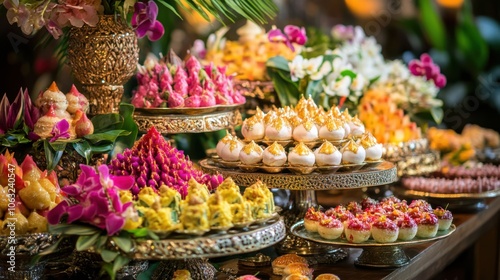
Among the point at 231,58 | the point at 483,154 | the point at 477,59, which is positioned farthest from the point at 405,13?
the point at 231,58

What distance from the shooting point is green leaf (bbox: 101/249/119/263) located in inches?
63.4

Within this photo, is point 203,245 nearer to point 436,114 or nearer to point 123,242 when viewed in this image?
point 123,242

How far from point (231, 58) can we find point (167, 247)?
1467 mm

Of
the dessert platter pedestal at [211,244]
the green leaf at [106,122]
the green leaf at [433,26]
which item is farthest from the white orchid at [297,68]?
the green leaf at [433,26]

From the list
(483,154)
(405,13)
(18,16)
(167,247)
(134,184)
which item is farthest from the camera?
(405,13)

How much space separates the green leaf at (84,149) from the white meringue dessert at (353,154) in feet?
2.12

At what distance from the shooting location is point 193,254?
1.64 meters

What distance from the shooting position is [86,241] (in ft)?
5.32

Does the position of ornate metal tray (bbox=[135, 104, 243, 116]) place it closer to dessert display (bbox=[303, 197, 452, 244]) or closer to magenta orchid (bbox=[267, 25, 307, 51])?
dessert display (bbox=[303, 197, 452, 244])

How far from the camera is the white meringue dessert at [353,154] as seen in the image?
Answer: 2178 mm

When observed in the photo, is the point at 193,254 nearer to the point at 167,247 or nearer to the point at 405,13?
the point at 167,247

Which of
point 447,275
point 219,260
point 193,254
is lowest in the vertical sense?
point 447,275

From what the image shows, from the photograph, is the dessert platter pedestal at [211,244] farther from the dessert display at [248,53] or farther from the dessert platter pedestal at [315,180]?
the dessert display at [248,53]

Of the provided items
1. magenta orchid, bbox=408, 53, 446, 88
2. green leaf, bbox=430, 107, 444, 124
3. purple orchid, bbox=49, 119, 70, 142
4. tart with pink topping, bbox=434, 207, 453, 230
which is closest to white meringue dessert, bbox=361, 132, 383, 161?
tart with pink topping, bbox=434, 207, 453, 230
